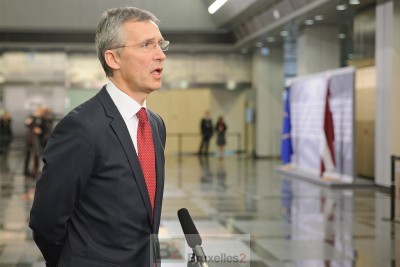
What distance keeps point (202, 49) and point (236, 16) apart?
21.1ft

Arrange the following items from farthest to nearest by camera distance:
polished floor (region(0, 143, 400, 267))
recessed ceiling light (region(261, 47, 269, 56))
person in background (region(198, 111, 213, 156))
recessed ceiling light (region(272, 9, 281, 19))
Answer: person in background (region(198, 111, 213, 156))
recessed ceiling light (region(261, 47, 269, 56))
recessed ceiling light (region(272, 9, 281, 19))
polished floor (region(0, 143, 400, 267))

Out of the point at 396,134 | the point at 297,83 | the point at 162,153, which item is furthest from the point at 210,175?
the point at 162,153

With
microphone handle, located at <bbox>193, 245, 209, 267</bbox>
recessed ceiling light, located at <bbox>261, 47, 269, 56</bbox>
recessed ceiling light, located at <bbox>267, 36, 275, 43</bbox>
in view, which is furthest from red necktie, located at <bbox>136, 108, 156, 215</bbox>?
recessed ceiling light, located at <bbox>261, 47, 269, 56</bbox>

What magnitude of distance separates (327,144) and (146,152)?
16.3 m

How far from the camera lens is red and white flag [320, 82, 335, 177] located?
61.1ft

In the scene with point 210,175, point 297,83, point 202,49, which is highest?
point 202,49

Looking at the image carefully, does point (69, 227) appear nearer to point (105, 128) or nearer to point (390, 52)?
point (105, 128)

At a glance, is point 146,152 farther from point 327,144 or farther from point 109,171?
point 327,144

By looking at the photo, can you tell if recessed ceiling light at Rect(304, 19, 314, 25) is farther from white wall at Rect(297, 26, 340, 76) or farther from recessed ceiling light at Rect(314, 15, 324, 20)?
white wall at Rect(297, 26, 340, 76)

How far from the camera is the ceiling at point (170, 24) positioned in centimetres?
2419

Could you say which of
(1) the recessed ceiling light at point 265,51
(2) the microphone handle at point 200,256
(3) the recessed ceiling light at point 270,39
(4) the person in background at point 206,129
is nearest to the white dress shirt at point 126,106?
(2) the microphone handle at point 200,256

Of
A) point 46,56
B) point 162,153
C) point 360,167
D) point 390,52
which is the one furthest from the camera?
point 46,56

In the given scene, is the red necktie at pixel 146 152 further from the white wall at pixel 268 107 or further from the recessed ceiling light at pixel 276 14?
the white wall at pixel 268 107

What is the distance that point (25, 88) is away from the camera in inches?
1265
